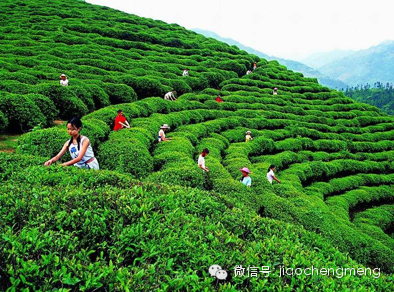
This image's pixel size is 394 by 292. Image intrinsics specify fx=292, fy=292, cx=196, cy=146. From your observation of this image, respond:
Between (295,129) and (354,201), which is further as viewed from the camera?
(295,129)

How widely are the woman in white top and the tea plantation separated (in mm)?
447

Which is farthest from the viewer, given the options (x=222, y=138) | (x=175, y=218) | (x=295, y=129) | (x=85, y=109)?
(x=295, y=129)

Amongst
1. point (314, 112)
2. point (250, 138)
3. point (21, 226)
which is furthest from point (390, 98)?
point (21, 226)

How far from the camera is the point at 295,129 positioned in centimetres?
2275

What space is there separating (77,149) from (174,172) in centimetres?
342

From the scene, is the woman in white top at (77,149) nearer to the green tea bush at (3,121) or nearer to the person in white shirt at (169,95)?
the green tea bush at (3,121)

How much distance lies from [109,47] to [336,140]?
22.4 m

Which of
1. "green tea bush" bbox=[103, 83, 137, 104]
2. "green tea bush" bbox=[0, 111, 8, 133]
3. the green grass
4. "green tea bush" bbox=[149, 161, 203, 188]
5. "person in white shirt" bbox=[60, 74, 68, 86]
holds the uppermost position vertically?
"person in white shirt" bbox=[60, 74, 68, 86]

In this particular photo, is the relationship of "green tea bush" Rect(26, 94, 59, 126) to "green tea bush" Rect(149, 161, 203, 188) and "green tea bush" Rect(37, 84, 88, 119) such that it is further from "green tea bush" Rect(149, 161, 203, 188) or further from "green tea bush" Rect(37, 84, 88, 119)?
"green tea bush" Rect(149, 161, 203, 188)

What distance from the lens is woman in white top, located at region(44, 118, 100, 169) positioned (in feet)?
22.5

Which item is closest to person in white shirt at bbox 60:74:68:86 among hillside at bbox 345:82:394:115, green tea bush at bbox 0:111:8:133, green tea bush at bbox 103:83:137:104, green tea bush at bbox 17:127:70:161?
green tea bush at bbox 103:83:137:104

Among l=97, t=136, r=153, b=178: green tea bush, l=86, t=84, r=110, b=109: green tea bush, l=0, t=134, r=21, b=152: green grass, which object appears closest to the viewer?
l=97, t=136, r=153, b=178: green tea bush

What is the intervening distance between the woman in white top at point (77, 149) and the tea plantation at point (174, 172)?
45cm

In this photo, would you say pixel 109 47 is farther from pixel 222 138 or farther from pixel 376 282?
pixel 376 282
